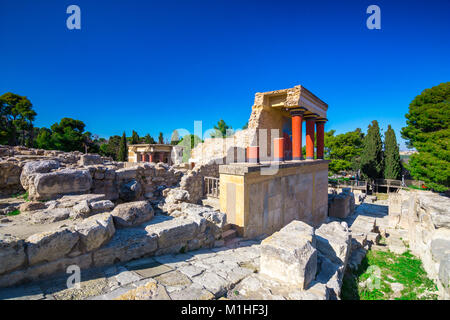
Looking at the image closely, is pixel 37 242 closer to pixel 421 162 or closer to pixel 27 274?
pixel 27 274

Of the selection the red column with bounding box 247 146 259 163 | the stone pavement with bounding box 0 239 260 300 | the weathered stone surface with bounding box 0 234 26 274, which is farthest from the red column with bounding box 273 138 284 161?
the weathered stone surface with bounding box 0 234 26 274

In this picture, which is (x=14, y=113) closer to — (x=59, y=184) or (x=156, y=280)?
(x=59, y=184)

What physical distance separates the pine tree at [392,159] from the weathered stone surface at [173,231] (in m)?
27.9

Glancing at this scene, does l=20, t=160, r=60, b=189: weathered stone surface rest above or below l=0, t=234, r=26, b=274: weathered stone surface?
above

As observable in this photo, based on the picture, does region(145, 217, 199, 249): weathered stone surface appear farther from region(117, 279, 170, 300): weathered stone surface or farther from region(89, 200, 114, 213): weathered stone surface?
region(117, 279, 170, 300): weathered stone surface

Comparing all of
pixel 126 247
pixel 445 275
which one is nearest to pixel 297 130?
pixel 445 275

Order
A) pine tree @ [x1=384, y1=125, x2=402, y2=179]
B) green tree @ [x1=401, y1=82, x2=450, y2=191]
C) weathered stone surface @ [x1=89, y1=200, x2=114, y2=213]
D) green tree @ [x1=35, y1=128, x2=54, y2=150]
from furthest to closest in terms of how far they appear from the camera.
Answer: green tree @ [x1=35, y1=128, x2=54, y2=150]
pine tree @ [x1=384, y1=125, x2=402, y2=179]
green tree @ [x1=401, y1=82, x2=450, y2=191]
weathered stone surface @ [x1=89, y1=200, x2=114, y2=213]

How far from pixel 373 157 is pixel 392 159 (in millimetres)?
1923

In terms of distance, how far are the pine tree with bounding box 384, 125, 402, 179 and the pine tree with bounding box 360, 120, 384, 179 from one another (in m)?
0.67

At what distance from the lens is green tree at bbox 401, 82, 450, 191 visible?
1470cm

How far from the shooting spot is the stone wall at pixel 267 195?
17.5 feet

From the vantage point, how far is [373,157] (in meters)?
24.7

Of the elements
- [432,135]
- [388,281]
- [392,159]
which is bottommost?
[388,281]

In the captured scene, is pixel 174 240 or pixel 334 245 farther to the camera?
pixel 334 245
